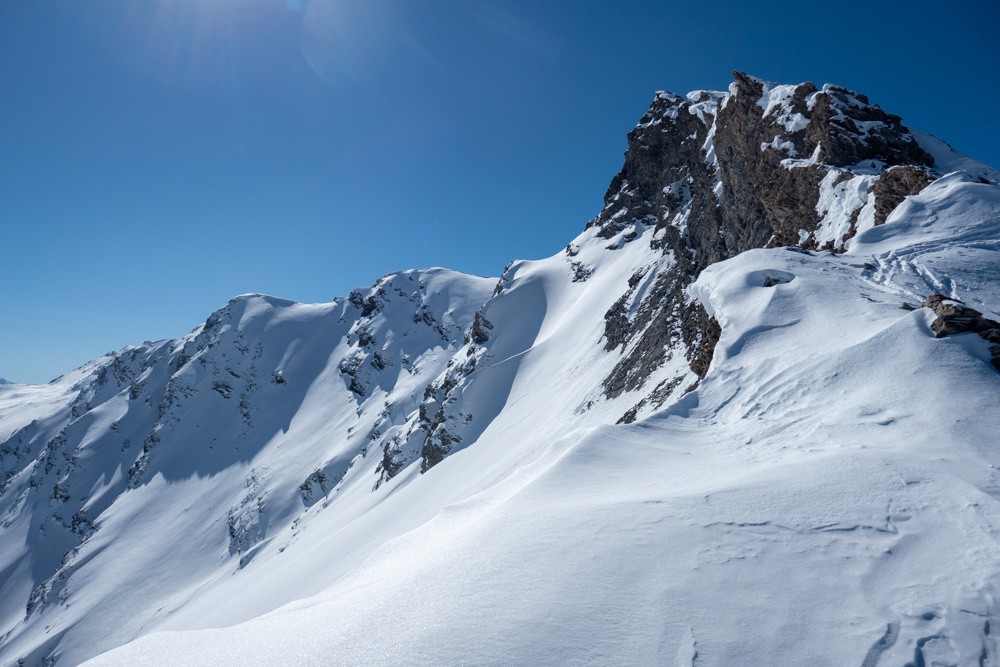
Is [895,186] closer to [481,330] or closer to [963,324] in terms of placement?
[963,324]

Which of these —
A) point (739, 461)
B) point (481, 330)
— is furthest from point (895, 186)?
point (481, 330)

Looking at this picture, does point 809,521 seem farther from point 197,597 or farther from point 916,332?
point 197,597

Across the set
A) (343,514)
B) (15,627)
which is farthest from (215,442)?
(343,514)

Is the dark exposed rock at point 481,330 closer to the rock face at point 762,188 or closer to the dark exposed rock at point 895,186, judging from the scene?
the rock face at point 762,188

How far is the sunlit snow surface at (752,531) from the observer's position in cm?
421

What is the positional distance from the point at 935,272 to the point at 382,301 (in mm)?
117710

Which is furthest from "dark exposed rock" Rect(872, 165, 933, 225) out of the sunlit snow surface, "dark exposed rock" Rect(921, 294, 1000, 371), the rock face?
"dark exposed rock" Rect(921, 294, 1000, 371)

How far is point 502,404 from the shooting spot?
49250 millimetres

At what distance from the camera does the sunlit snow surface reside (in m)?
4.21

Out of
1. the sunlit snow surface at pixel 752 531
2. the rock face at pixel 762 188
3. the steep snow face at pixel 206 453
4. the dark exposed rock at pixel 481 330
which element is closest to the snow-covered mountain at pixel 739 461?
the sunlit snow surface at pixel 752 531

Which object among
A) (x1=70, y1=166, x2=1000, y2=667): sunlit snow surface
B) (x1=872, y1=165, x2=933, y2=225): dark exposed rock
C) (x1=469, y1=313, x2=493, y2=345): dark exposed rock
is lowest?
(x1=70, y1=166, x2=1000, y2=667): sunlit snow surface

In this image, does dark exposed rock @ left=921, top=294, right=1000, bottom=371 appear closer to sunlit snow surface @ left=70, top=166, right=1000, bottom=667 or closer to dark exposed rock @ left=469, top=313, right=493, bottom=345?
sunlit snow surface @ left=70, top=166, right=1000, bottom=667

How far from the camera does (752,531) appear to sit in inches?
216

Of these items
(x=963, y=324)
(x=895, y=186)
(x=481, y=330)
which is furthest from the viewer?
(x=481, y=330)
